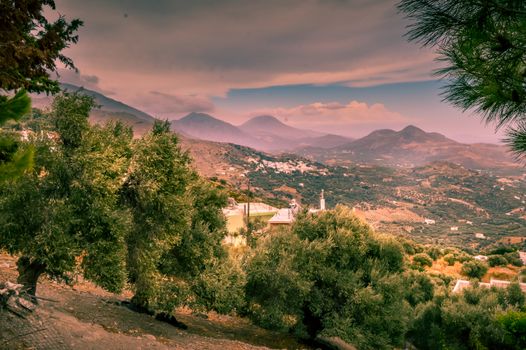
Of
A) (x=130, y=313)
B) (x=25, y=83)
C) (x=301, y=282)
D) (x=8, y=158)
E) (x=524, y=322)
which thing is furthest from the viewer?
(x=301, y=282)

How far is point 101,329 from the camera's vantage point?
17.4 m

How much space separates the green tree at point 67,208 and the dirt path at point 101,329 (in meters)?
Answer: 2.07

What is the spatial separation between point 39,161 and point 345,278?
71.5 feet

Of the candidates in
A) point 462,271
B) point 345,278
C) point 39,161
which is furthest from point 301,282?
point 462,271

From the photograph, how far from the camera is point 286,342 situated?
27.2 meters

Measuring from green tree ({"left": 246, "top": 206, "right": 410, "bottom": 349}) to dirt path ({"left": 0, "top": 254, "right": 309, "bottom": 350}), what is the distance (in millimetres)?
2607

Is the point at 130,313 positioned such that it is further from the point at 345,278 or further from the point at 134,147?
the point at 345,278

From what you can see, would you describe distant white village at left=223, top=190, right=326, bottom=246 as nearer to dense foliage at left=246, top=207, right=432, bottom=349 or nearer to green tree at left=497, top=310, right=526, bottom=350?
dense foliage at left=246, top=207, right=432, bottom=349

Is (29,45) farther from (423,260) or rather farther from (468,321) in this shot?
(423,260)

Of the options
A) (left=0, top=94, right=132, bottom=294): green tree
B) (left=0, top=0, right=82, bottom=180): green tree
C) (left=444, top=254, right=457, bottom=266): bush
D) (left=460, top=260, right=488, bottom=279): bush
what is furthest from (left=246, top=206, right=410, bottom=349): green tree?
(left=444, top=254, right=457, bottom=266): bush

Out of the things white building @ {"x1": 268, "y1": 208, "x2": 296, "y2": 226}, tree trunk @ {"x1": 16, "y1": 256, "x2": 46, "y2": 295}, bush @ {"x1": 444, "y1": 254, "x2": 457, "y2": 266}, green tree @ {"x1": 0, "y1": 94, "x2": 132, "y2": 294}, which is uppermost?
green tree @ {"x1": 0, "y1": 94, "x2": 132, "y2": 294}

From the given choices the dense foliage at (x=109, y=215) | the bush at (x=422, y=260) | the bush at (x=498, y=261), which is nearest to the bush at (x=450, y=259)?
the bush at (x=422, y=260)

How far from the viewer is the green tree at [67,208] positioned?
627 inches

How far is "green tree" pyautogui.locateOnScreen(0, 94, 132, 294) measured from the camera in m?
15.9
